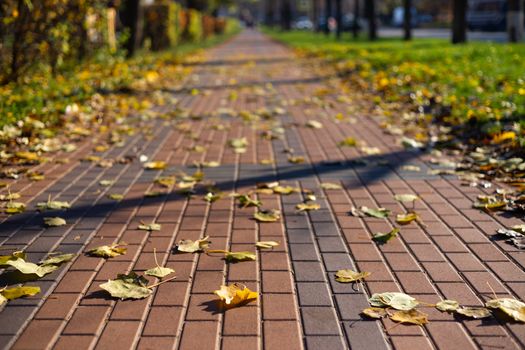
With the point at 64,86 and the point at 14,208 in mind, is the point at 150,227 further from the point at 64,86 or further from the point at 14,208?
the point at 64,86

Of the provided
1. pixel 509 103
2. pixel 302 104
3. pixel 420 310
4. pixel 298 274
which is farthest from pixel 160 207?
pixel 302 104

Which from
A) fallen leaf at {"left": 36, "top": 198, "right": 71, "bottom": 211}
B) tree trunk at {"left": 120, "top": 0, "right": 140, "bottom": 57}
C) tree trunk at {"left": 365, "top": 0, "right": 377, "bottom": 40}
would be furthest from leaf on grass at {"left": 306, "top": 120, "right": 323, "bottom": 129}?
tree trunk at {"left": 365, "top": 0, "right": 377, "bottom": 40}

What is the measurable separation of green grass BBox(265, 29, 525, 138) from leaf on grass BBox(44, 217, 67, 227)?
14.5ft

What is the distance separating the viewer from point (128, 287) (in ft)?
10.5

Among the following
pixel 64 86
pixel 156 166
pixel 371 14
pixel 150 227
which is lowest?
pixel 150 227

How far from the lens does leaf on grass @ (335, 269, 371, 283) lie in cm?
331

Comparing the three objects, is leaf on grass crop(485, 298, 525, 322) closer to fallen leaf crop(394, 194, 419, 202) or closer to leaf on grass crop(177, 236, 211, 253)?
leaf on grass crop(177, 236, 211, 253)

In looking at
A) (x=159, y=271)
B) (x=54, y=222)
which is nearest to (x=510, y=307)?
(x=159, y=271)

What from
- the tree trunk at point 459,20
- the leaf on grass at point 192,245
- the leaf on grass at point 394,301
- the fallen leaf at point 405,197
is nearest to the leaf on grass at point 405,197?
the fallen leaf at point 405,197

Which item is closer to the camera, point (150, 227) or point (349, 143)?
point (150, 227)

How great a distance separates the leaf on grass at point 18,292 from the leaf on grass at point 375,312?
1.57 metres

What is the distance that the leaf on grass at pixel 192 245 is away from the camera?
3.73 m

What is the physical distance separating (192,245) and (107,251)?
49cm

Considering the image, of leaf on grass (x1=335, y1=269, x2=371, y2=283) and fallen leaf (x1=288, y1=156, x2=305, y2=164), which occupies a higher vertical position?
fallen leaf (x1=288, y1=156, x2=305, y2=164)
